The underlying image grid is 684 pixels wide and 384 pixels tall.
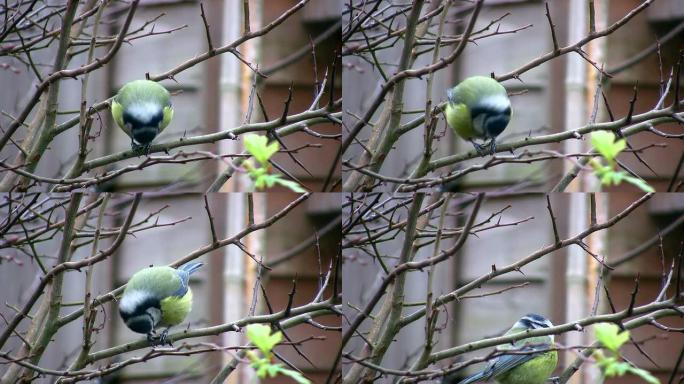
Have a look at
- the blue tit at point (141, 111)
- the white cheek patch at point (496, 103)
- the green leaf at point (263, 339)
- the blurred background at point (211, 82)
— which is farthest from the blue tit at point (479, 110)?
the green leaf at point (263, 339)

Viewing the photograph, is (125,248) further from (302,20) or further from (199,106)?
(302,20)

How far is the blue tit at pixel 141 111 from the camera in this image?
3.62 meters

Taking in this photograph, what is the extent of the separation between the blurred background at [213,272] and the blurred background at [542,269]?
264 mm

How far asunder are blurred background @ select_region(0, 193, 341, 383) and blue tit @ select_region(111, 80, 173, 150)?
0.46 m

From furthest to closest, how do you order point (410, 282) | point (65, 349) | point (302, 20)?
point (65, 349) → point (302, 20) → point (410, 282)

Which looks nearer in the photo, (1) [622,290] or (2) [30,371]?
(2) [30,371]

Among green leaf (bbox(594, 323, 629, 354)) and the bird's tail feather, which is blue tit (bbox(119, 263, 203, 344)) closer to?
the bird's tail feather

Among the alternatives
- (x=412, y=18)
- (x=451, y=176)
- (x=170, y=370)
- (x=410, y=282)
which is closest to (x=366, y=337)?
(x=410, y=282)

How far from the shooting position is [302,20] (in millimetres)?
4133

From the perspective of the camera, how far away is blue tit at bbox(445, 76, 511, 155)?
11.2 ft

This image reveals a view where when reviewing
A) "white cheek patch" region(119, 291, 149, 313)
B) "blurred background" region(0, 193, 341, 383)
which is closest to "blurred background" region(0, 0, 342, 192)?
"blurred background" region(0, 193, 341, 383)

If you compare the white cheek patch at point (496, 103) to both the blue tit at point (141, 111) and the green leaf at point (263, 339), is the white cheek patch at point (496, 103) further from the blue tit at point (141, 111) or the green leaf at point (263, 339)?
the green leaf at point (263, 339)

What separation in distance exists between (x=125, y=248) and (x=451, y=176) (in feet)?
6.23

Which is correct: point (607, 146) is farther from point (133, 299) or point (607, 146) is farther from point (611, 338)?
point (133, 299)
